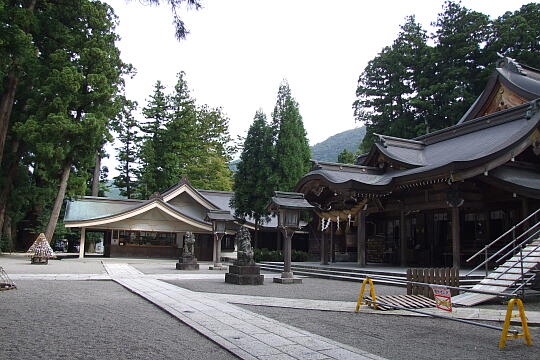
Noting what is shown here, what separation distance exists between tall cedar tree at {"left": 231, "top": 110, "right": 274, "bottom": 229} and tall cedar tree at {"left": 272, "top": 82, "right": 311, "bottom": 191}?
0.49 meters

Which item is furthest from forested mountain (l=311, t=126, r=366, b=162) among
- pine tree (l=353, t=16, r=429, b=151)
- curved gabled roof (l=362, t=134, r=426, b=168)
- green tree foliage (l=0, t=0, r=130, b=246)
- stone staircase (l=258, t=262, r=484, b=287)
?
stone staircase (l=258, t=262, r=484, b=287)

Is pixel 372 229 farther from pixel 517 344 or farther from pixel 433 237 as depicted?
pixel 517 344

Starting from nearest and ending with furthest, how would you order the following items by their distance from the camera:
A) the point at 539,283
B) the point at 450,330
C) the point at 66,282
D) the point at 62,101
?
the point at 450,330 → the point at 539,283 → the point at 66,282 → the point at 62,101

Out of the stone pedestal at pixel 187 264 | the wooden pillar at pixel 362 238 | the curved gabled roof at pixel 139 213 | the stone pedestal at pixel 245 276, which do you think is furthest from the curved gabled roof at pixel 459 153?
the curved gabled roof at pixel 139 213

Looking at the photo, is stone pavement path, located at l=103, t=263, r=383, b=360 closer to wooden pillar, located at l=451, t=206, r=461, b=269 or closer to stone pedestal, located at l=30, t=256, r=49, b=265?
wooden pillar, located at l=451, t=206, r=461, b=269

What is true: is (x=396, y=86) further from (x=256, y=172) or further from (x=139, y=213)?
(x=139, y=213)

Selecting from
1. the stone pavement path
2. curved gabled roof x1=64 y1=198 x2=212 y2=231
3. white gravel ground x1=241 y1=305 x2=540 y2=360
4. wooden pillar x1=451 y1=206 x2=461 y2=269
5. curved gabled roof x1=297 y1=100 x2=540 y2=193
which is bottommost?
white gravel ground x1=241 y1=305 x2=540 y2=360

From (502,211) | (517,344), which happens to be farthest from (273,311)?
(502,211)

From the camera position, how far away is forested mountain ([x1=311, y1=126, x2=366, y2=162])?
359ft

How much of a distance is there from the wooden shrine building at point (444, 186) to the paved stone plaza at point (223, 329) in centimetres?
551

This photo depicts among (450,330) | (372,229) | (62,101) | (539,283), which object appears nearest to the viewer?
(450,330)

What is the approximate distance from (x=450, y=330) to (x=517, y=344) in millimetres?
1056

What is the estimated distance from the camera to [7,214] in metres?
29.0

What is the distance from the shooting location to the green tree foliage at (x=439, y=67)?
3095 centimetres
